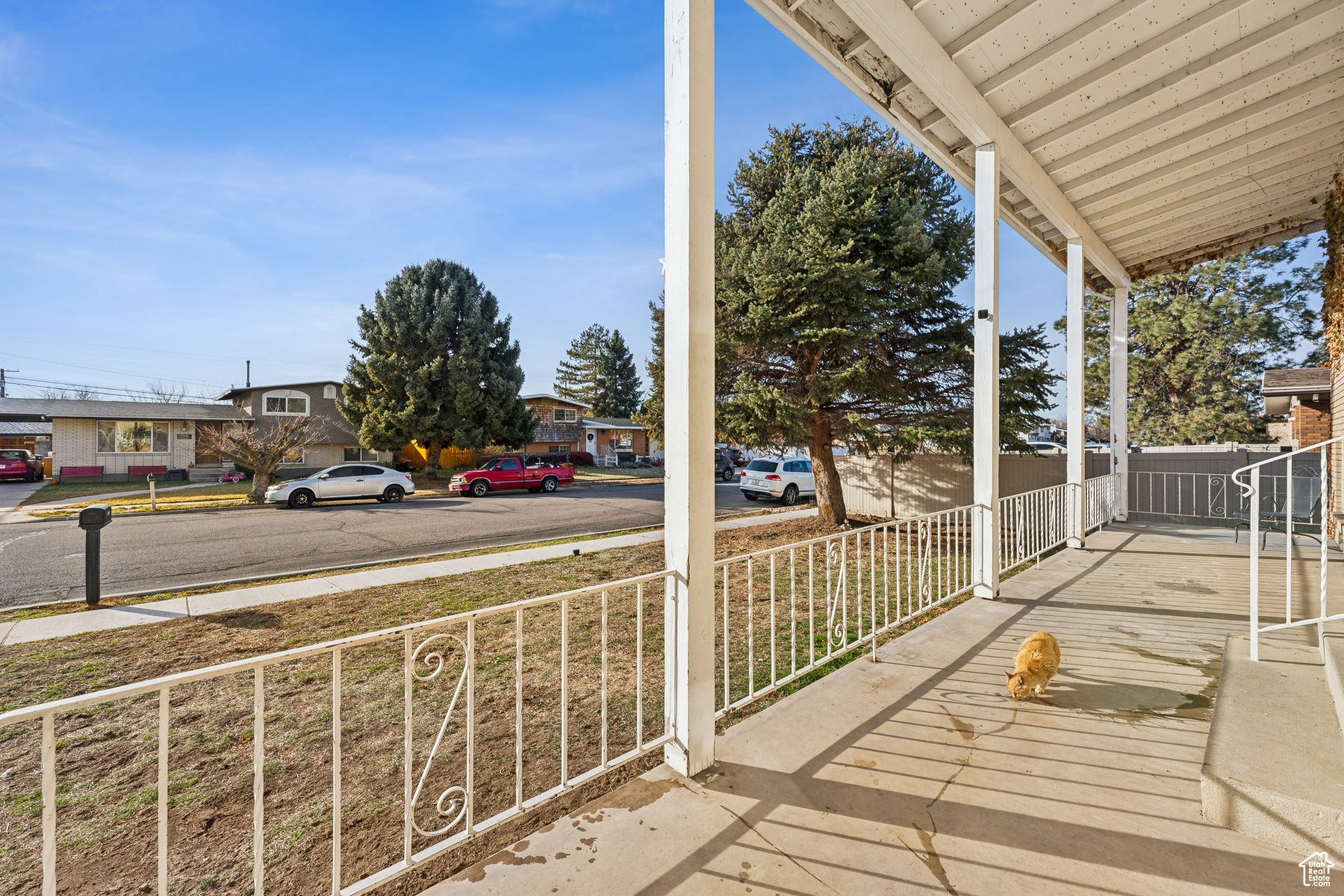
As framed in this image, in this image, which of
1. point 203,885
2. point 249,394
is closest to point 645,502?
point 203,885

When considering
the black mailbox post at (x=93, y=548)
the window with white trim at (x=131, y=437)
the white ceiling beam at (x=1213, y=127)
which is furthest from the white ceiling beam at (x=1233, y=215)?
the window with white trim at (x=131, y=437)

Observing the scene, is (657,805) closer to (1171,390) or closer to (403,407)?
(403,407)

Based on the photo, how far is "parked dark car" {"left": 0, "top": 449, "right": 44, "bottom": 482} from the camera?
67.2ft

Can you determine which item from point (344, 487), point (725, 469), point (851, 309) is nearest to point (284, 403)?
point (344, 487)

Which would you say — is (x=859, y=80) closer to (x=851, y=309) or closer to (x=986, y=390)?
(x=986, y=390)

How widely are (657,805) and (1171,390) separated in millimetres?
22625

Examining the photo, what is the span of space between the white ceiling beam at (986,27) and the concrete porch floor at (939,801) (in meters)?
3.94

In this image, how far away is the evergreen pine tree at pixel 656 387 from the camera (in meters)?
9.54

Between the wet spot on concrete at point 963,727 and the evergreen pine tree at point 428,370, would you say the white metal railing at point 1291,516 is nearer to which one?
the wet spot on concrete at point 963,727

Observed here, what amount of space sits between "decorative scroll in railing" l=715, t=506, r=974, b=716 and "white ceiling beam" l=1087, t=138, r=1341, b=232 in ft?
13.4

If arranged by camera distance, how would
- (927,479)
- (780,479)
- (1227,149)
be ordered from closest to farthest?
(1227,149)
(927,479)
(780,479)

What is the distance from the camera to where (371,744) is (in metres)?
2.77

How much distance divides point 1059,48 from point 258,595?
845cm

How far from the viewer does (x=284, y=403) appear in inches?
954
